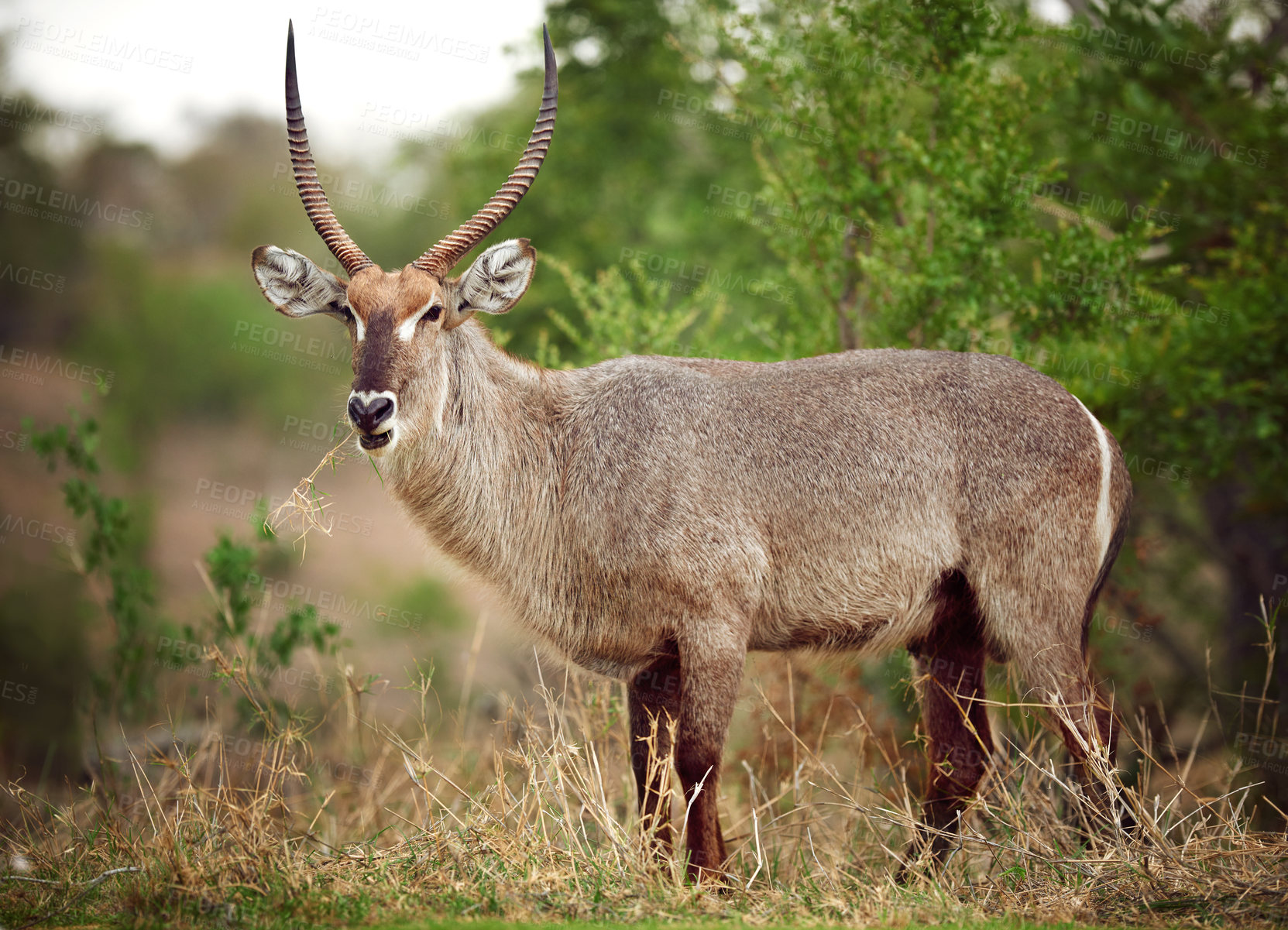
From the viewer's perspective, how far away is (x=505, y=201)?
5.48 meters

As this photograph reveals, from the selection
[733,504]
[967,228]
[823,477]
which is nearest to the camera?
[733,504]

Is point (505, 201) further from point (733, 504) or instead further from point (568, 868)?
point (568, 868)

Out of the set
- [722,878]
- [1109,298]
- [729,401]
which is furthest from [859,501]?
[1109,298]

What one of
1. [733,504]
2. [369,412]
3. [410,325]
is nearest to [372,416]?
[369,412]

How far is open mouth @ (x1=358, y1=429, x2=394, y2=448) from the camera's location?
481 centimetres

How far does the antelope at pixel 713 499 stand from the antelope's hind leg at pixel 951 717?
73 mm

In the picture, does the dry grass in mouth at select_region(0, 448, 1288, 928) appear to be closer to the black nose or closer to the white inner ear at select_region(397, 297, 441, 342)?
the black nose

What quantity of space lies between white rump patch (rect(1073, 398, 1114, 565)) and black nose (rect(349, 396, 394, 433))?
362 cm

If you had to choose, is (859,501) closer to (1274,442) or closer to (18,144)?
(1274,442)

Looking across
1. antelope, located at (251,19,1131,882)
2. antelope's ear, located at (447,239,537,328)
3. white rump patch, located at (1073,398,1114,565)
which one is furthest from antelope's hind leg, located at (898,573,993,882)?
antelope's ear, located at (447,239,537,328)

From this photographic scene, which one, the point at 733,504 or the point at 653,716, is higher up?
the point at 733,504

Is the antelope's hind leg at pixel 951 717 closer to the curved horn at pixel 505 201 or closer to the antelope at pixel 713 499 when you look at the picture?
the antelope at pixel 713 499

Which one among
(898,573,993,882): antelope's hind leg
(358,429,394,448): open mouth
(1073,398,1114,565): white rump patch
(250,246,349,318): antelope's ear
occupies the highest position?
(250,246,349,318): antelope's ear

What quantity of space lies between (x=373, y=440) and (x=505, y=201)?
1.52 metres
